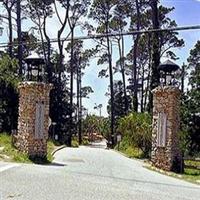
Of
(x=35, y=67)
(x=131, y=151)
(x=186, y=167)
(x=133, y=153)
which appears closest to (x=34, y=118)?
(x=35, y=67)

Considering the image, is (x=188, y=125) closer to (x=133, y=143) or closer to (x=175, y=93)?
(x=175, y=93)

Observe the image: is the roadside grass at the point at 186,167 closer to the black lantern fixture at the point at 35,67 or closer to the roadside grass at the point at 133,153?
the roadside grass at the point at 133,153

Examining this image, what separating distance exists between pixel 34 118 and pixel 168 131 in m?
4.84

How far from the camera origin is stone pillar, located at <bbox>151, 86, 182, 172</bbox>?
1802cm

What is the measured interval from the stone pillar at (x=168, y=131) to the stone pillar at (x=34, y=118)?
4.20 m

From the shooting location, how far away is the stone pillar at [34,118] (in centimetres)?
1752

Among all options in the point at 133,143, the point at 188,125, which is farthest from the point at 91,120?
the point at 188,125

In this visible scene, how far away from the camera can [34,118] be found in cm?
1759

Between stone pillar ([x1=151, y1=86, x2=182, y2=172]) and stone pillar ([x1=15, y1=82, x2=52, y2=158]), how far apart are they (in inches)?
165

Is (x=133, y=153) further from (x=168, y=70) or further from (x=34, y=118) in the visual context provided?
(x=34, y=118)

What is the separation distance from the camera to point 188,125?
21938 millimetres

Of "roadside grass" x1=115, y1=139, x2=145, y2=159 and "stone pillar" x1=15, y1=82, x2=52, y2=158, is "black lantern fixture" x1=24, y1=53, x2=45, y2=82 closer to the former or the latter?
"stone pillar" x1=15, y1=82, x2=52, y2=158

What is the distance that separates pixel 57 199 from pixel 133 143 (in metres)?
21.7

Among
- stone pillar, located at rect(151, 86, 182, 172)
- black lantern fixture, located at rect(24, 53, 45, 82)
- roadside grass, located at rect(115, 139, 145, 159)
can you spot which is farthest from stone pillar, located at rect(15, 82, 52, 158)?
roadside grass, located at rect(115, 139, 145, 159)
